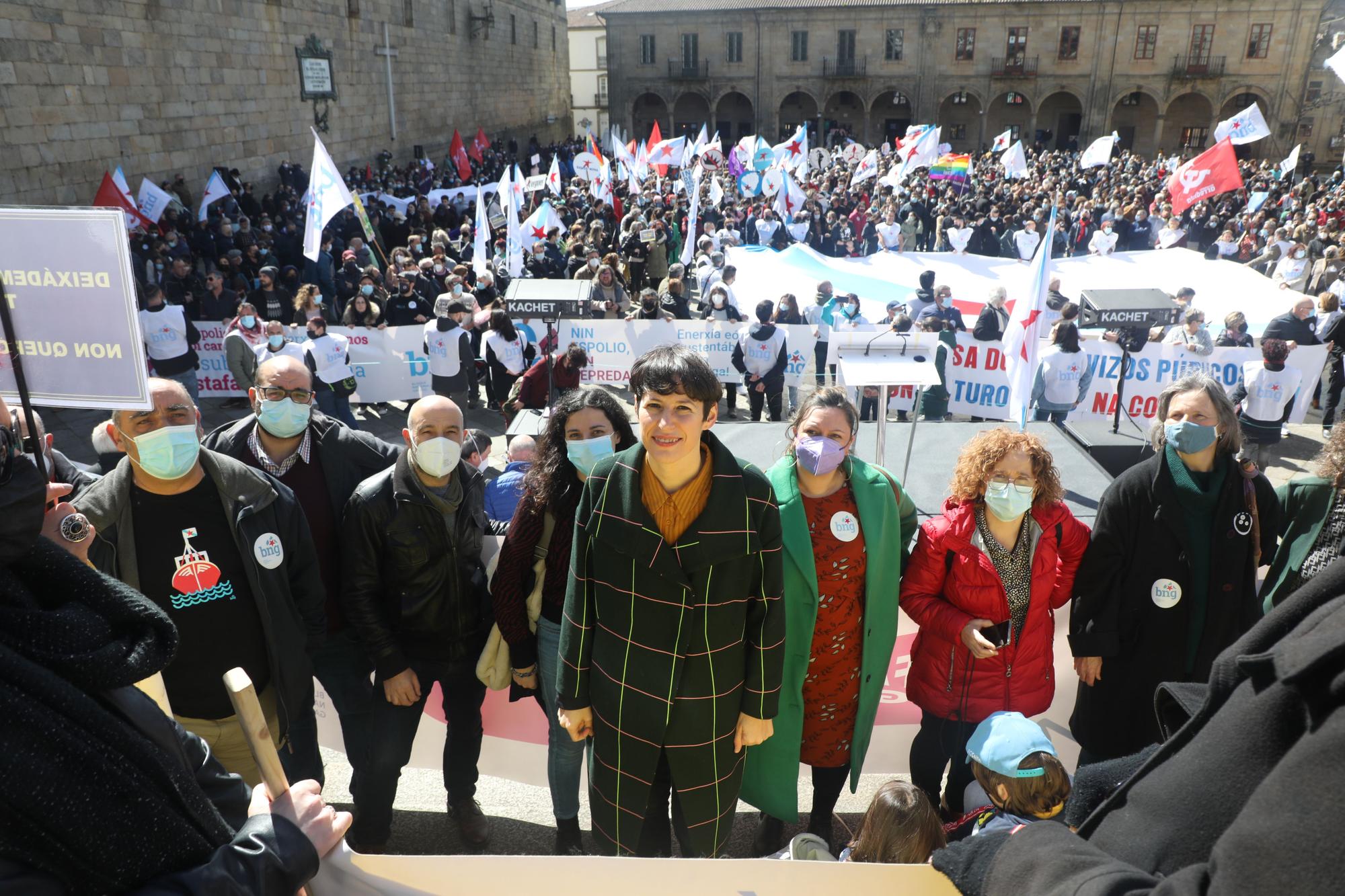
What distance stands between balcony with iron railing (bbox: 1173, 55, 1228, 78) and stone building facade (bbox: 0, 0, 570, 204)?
3345 cm

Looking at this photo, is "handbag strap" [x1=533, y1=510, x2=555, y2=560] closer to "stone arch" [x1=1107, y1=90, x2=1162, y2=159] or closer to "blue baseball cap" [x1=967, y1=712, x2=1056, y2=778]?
"blue baseball cap" [x1=967, y1=712, x2=1056, y2=778]

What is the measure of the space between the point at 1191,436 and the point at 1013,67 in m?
49.2

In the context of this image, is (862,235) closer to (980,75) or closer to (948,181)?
(948,181)

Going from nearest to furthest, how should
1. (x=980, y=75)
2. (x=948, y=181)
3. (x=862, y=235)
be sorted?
(x=862, y=235)
(x=948, y=181)
(x=980, y=75)

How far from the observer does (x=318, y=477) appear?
10.9 feet

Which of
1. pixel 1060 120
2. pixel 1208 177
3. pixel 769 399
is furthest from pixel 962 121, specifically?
pixel 769 399

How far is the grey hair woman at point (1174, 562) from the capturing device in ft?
9.77

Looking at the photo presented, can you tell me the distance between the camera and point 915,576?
9.77 feet

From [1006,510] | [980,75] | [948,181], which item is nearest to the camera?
[1006,510]

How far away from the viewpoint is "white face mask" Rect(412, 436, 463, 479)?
9.63 ft

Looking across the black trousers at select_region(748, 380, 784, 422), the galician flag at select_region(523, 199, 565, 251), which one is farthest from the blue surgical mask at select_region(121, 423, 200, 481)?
the galician flag at select_region(523, 199, 565, 251)

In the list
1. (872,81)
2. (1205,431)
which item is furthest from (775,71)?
(1205,431)

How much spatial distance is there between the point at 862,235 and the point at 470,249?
27.8ft

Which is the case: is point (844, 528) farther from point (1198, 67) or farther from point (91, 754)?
point (1198, 67)
